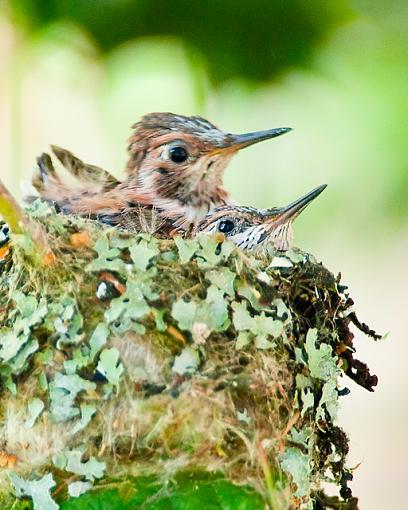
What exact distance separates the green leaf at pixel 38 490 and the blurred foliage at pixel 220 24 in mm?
2206

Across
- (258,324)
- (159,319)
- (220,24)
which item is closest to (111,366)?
(159,319)

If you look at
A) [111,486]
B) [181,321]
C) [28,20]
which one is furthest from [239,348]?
[28,20]

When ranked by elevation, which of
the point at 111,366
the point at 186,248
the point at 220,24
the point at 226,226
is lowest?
the point at 111,366

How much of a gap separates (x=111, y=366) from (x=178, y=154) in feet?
4.75

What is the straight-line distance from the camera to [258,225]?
3.78 metres

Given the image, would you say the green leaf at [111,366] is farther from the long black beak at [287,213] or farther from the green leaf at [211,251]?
the long black beak at [287,213]

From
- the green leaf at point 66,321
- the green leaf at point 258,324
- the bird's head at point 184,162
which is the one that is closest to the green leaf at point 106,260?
the green leaf at point 66,321

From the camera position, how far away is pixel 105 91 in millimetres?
4594

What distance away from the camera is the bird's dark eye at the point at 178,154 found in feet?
13.3

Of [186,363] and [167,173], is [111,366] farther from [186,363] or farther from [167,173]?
[167,173]

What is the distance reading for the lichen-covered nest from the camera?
2738 millimetres

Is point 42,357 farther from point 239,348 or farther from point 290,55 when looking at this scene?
point 290,55

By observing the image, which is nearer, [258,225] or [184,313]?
[184,313]

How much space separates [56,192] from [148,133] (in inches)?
17.2
